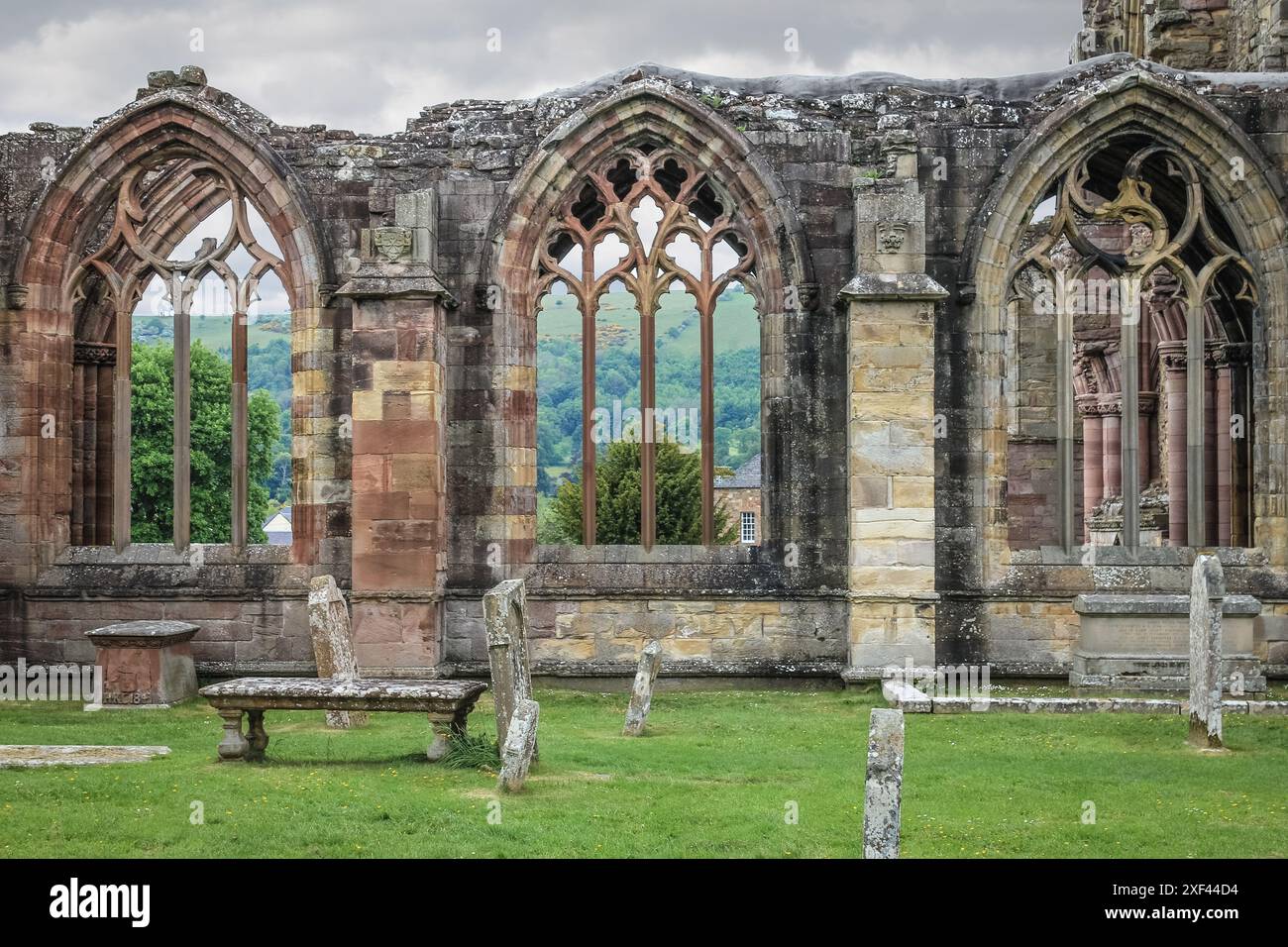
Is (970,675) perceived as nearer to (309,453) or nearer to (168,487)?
(309,453)

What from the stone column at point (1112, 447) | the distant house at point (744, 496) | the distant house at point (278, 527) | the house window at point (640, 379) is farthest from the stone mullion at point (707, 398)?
the distant house at point (278, 527)

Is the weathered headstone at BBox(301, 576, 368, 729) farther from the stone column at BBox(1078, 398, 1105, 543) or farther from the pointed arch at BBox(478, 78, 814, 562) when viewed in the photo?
the stone column at BBox(1078, 398, 1105, 543)

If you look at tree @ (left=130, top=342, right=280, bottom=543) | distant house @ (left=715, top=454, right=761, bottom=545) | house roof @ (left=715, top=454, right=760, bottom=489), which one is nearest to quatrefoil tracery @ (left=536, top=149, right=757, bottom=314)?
tree @ (left=130, top=342, right=280, bottom=543)

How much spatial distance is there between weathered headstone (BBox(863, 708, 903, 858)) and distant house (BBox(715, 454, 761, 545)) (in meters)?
40.4

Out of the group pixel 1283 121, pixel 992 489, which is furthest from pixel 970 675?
pixel 1283 121

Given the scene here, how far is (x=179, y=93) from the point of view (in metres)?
14.2

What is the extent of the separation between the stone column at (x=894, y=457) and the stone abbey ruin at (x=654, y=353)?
28 mm

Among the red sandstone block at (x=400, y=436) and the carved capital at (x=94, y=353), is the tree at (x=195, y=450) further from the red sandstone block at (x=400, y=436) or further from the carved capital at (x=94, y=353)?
the red sandstone block at (x=400, y=436)

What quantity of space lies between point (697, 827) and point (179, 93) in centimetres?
992

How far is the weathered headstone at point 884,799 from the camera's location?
5734mm

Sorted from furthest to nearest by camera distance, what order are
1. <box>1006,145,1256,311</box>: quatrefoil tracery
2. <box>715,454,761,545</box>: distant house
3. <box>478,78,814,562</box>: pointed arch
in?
<box>715,454,761,545</box>: distant house, <box>1006,145,1256,311</box>: quatrefoil tracery, <box>478,78,814,562</box>: pointed arch

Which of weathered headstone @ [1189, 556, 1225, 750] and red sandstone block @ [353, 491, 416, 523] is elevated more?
Answer: red sandstone block @ [353, 491, 416, 523]

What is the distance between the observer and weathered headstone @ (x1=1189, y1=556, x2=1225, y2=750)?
32.2 feet

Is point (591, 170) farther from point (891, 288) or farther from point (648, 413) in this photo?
point (891, 288)
